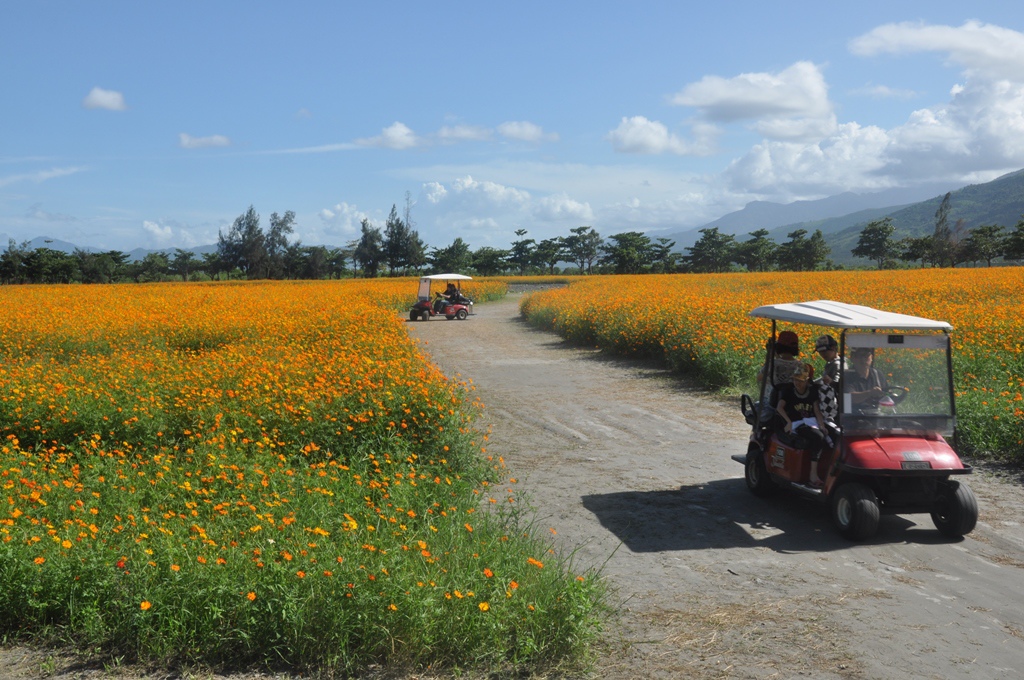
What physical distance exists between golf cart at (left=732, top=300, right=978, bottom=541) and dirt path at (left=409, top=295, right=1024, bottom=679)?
0.85 feet

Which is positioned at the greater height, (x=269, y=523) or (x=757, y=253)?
(x=757, y=253)

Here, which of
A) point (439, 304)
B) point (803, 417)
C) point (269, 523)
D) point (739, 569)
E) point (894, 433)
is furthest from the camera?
point (439, 304)

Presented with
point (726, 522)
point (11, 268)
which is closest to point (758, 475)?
point (726, 522)

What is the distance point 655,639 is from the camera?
4.70m

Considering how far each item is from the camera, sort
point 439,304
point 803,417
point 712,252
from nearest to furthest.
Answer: point 803,417 < point 439,304 < point 712,252

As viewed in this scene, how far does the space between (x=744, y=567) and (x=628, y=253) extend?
84850 mm

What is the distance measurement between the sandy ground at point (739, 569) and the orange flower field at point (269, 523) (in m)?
0.35

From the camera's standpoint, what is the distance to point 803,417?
7574 mm

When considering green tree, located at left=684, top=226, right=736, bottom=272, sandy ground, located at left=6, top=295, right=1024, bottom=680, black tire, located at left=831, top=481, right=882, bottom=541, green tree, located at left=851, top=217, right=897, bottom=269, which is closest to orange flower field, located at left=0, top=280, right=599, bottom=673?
sandy ground, located at left=6, top=295, right=1024, bottom=680

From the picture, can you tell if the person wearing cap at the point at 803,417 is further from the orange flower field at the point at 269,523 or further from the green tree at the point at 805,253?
the green tree at the point at 805,253

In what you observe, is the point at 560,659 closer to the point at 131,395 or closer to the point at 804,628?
the point at 804,628

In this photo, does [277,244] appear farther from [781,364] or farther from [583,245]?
[781,364]

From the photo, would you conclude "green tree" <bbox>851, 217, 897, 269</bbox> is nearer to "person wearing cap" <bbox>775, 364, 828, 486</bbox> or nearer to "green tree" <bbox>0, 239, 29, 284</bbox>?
"green tree" <bbox>0, 239, 29, 284</bbox>

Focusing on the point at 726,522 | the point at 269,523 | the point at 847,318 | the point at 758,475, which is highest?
the point at 847,318
